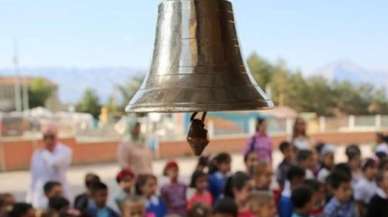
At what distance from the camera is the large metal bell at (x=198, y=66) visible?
1438mm

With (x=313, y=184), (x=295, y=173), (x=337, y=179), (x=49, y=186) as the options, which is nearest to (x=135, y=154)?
(x=49, y=186)

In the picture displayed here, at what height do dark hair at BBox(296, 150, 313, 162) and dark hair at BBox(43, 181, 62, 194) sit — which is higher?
dark hair at BBox(296, 150, 313, 162)

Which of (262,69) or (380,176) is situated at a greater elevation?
(262,69)

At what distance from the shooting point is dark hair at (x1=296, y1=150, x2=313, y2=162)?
466 cm

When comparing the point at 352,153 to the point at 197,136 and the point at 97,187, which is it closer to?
the point at 97,187

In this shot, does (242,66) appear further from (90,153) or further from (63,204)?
(90,153)

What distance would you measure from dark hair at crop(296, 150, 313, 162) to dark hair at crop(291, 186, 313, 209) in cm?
129

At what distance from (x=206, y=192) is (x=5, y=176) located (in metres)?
9.32

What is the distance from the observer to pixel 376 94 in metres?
36.5

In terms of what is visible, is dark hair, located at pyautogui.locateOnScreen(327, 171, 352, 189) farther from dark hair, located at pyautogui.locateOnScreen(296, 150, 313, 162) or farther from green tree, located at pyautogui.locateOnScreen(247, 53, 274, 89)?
green tree, located at pyautogui.locateOnScreen(247, 53, 274, 89)

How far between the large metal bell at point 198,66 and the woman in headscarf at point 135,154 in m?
3.30

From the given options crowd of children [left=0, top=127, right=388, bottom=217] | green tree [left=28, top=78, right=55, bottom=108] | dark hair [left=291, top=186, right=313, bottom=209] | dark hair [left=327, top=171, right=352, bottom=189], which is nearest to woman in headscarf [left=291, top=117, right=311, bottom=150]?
crowd of children [left=0, top=127, right=388, bottom=217]

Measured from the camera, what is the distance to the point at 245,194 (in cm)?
383

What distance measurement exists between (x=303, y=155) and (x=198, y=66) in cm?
332
